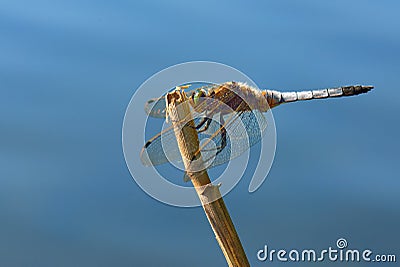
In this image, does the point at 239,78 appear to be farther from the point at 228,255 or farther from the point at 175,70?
the point at 228,255

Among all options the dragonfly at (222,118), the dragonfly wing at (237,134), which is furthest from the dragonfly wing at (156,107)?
the dragonfly wing at (237,134)

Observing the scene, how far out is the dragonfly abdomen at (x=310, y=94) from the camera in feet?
4.88

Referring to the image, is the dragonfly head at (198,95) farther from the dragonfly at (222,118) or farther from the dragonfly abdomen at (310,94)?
the dragonfly abdomen at (310,94)

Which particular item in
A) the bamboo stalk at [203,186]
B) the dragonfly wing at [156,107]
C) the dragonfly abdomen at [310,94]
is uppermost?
the dragonfly abdomen at [310,94]

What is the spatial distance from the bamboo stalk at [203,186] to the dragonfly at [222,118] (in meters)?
0.02

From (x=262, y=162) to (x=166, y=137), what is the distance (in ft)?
0.85

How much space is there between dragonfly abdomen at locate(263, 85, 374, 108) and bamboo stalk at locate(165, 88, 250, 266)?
0.25 metres

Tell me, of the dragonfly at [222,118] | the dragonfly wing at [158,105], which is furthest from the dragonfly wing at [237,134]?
the dragonfly wing at [158,105]

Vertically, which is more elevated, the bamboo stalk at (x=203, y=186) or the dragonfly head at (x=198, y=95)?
the dragonfly head at (x=198, y=95)

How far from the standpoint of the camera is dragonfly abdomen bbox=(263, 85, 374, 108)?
1.49 meters

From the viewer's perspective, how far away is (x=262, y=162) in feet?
4.35

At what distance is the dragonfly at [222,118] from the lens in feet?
4.59

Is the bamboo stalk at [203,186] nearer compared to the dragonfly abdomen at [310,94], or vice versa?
the bamboo stalk at [203,186]

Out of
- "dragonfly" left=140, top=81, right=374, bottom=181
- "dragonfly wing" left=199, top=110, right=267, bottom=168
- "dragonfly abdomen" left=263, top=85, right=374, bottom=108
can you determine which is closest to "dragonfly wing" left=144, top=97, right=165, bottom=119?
"dragonfly" left=140, top=81, right=374, bottom=181
